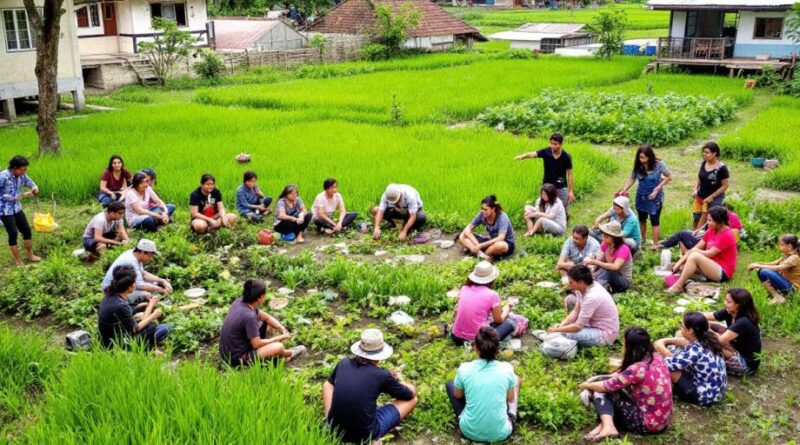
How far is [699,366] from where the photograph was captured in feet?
21.3

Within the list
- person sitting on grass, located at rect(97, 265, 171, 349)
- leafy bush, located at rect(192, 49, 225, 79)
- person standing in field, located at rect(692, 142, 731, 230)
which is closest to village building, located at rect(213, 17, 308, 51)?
leafy bush, located at rect(192, 49, 225, 79)

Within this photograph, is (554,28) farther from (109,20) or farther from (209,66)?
(109,20)

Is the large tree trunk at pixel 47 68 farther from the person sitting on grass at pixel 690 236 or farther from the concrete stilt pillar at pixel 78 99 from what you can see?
the person sitting on grass at pixel 690 236

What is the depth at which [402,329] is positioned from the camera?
808 cm

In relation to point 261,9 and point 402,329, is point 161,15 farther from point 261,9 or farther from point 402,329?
point 402,329

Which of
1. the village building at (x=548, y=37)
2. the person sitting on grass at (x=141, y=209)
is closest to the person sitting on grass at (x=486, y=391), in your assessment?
the person sitting on grass at (x=141, y=209)

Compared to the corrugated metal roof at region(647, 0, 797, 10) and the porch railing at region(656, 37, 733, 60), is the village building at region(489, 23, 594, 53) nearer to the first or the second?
the corrugated metal roof at region(647, 0, 797, 10)

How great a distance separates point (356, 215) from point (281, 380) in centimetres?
619

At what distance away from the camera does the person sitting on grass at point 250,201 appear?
12070 mm

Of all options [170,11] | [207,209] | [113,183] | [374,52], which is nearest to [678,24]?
[374,52]

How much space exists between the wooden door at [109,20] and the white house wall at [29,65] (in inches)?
261

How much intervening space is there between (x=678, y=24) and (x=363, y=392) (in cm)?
3077

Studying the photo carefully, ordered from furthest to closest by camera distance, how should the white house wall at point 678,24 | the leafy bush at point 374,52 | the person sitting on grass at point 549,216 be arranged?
the leafy bush at point 374,52 → the white house wall at point 678,24 → the person sitting on grass at point 549,216

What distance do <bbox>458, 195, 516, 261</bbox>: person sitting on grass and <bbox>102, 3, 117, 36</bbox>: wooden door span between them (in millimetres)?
26912
